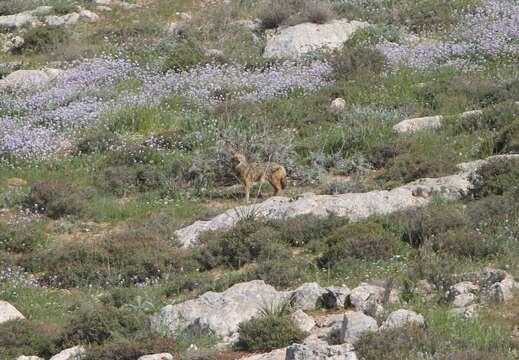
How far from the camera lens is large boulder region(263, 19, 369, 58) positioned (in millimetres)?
26391

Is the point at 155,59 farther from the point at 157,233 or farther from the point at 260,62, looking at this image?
the point at 157,233

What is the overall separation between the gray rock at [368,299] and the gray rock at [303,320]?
534 mm

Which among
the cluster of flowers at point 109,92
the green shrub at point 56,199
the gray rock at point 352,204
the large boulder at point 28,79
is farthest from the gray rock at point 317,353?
the large boulder at point 28,79

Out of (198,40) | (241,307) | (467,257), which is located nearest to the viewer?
(241,307)

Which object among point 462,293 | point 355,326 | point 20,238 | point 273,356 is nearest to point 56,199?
point 20,238

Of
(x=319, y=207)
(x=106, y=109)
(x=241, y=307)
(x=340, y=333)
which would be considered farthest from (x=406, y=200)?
(x=106, y=109)

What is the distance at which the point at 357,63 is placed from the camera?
78.7ft

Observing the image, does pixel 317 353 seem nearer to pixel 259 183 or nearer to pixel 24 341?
pixel 24 341

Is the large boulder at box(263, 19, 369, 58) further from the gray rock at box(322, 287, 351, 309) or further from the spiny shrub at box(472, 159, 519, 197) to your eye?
the gray rock at box(322, 287, 351, 309)

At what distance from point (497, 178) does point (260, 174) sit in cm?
409

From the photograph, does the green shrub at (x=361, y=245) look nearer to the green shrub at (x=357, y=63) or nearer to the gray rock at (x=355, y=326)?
the gray rock at (x=355, y=326)

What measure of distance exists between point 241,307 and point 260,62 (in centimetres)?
1488

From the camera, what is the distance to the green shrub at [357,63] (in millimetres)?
23844

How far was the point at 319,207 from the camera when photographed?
51.6ft
